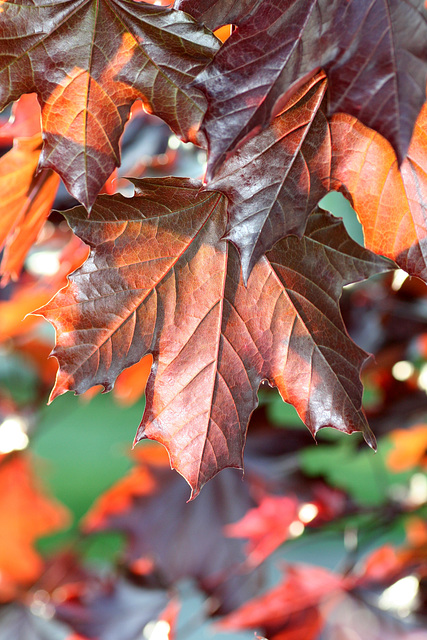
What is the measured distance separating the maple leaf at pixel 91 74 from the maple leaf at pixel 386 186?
0.09m

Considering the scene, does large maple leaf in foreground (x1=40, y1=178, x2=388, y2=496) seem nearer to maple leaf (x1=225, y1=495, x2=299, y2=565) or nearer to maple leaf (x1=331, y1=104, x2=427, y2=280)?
maple leaf (x1=331, y1=104, x2=427, y2=280)

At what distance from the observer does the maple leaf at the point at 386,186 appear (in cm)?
32

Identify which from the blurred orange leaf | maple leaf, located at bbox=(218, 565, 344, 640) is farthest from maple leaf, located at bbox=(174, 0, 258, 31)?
the blurred orange leaf

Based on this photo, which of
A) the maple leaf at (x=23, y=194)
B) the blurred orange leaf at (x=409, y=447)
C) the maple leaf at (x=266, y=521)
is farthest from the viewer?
the blurred orange leaf at (x=409, y=447)

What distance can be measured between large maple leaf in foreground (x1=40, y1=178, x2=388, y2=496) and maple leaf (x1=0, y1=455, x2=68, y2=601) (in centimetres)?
88

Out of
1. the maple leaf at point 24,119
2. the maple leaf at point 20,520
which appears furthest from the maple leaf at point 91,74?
the maple leaf at point 20,520

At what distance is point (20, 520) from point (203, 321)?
3.96 ft

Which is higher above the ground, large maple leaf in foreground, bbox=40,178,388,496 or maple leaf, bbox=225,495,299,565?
large maple leaf in foreground, bbox=40,178,388,496

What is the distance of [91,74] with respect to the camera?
33 centimetres

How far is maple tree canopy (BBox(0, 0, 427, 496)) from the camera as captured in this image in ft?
0.88

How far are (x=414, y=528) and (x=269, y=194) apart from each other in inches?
46.0

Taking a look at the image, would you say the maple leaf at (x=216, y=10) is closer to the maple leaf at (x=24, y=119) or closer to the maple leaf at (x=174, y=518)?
the maple leaf at (x=24, y=119)

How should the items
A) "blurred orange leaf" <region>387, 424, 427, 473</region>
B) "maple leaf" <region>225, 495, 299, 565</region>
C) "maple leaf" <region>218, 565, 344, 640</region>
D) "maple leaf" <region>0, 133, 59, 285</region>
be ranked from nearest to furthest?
1. "maple leaf" <region>0, 133, 59, 285</region>
2. "maple leaf" <region>218, 565, 344, 640</region>
3. "maple leaf" <region>225, 495, 299, 565</region>
4. "blurred orange leaf" <region>387, 424, 427, 473</region>

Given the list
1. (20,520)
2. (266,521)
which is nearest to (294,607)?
(266,521)
